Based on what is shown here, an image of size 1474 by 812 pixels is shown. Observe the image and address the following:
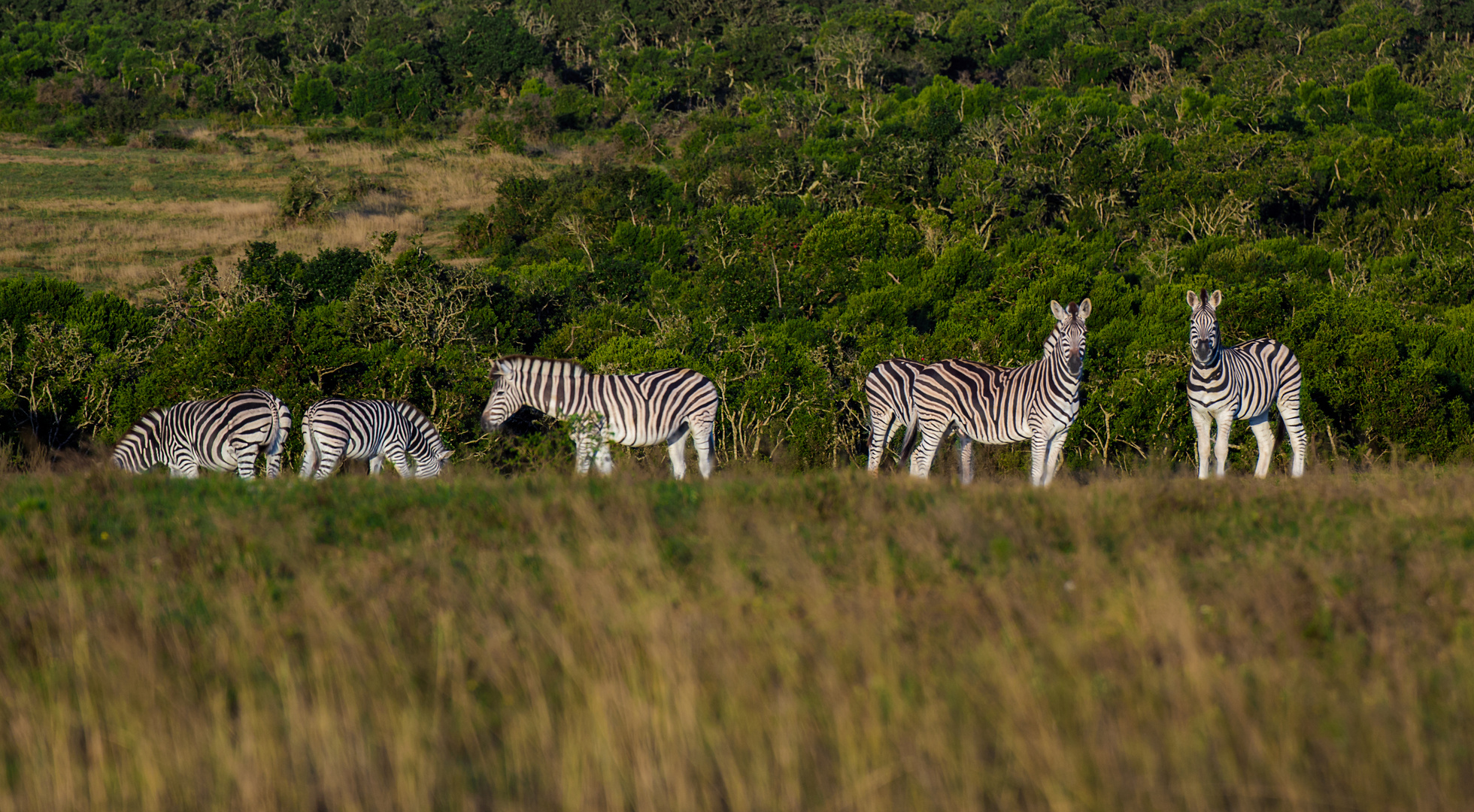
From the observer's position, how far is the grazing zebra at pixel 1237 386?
15.3 metres

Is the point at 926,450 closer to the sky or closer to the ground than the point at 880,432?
closer to the ground

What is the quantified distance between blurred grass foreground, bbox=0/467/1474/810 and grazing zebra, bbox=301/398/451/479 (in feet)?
23.4

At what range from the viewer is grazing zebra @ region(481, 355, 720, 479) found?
1530 cm

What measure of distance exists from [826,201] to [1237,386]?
122ft

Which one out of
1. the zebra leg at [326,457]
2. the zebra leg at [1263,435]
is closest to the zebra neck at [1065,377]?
the zebra leg at [1263,435]

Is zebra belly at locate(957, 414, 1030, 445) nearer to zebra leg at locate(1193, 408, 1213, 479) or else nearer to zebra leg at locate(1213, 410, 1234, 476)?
zebra leg at locate(1193, 408, 1213, 479)

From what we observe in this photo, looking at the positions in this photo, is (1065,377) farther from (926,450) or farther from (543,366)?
(543,366)

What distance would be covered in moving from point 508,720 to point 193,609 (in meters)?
2.42

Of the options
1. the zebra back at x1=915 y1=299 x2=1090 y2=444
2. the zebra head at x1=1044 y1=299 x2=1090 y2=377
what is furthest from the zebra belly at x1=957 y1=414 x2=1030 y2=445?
the zebra head at x1=1044 y1=299 x2=1090 y2=377

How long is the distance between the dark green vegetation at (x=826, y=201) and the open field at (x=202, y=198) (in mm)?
2684

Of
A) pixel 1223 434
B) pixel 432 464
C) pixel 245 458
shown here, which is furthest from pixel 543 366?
pixel 1223 434

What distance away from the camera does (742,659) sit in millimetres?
5984

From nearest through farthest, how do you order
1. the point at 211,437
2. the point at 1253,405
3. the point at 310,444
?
the point at 1253,405 → the point at 211,437 → the point at 310,444

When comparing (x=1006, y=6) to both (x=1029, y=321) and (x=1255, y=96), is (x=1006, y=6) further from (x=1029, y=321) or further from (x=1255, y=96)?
(x=1029, y=321)
